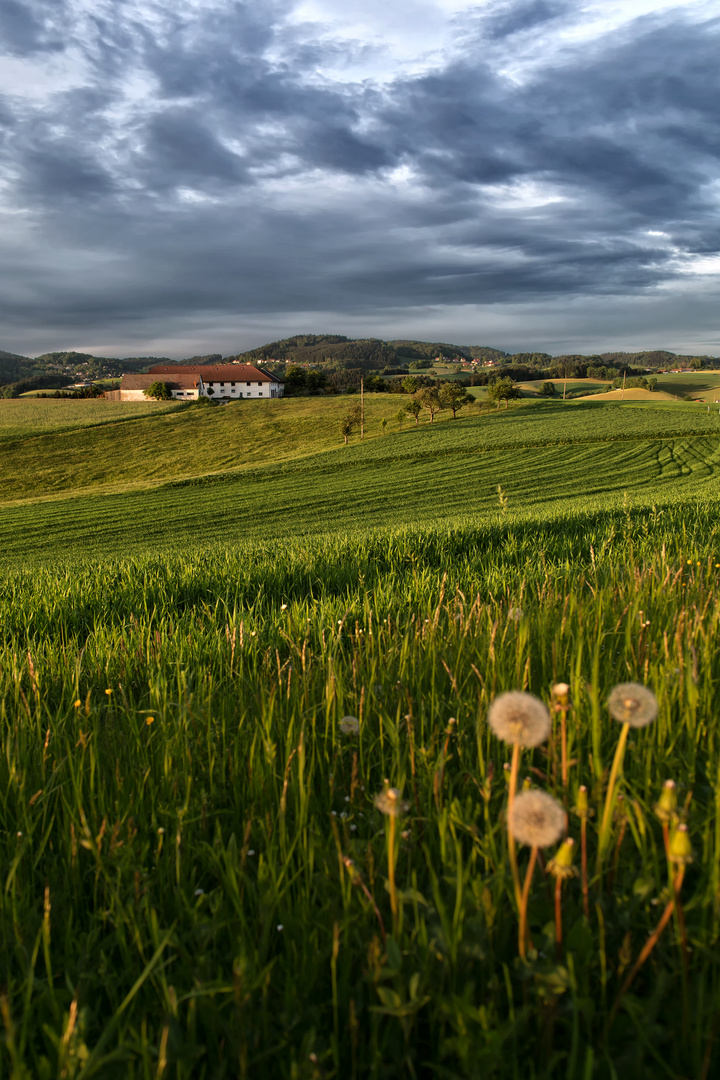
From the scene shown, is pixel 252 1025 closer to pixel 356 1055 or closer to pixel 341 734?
pixel 356 1055

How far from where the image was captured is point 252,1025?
1.14m

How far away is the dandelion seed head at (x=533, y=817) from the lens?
1.01 meters

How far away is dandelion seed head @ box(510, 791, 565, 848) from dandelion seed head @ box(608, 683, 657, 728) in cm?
23

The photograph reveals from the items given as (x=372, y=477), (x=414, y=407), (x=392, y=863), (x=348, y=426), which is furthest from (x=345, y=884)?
(x=414, y=407)

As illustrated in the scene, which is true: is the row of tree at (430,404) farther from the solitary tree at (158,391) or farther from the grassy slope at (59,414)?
the solitary tree at (158,391)

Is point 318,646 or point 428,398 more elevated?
point 428,398

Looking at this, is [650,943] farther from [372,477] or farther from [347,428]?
[347,428]

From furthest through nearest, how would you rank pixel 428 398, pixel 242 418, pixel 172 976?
pixel 242 418, pixel 428 398, pixel 172 976

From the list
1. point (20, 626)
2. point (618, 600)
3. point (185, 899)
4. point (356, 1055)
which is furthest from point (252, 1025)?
point (20, 626)

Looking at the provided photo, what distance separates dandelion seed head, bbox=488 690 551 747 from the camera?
1.11m

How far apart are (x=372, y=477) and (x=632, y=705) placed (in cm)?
4425

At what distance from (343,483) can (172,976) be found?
139ft

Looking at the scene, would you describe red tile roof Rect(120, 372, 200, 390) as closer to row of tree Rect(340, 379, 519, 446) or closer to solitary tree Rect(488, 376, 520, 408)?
row of tree Rect(340, 379, 519, 446)

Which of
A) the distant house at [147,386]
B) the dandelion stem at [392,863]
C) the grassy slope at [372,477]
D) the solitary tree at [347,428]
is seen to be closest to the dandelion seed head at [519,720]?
the dandelion stem at [392,863]
